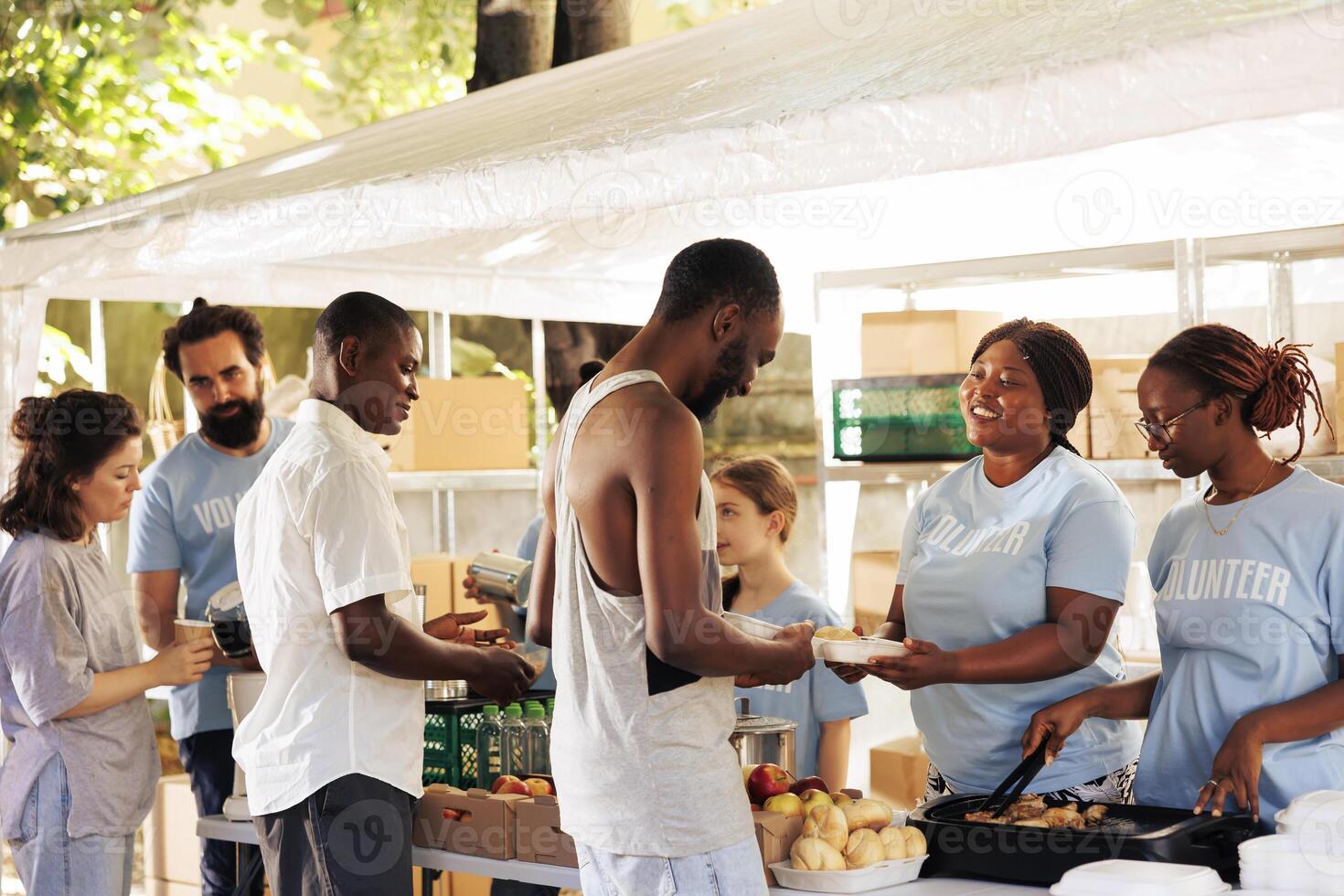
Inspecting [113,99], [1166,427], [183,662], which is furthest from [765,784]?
[113,99]

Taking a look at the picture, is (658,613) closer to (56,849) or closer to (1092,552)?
(1092,552)

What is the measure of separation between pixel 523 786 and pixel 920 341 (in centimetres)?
192

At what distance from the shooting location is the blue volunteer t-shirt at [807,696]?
11.1 ft

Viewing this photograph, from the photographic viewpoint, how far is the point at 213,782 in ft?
12.1

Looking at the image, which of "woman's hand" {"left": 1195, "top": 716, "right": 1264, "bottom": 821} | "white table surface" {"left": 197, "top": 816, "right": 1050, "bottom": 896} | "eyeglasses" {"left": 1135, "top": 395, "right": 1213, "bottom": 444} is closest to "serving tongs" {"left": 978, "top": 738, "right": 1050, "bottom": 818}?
"white table surface" {"left": 197, "top": 816, "right": 1050, "bottom": 896}

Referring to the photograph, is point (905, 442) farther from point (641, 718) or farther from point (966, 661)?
point (641, 718)

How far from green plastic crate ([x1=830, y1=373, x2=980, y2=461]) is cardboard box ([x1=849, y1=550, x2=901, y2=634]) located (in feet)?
0.99

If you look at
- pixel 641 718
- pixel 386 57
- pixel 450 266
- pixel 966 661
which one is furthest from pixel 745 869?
pixel 386 57

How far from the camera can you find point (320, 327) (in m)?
2.65

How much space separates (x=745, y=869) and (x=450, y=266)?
10.7 ft

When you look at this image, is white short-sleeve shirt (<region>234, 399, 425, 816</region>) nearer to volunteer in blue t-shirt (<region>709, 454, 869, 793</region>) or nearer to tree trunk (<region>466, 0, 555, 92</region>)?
volunteer in blue t-shirt (<region>709, 454, 869, 793</region>)

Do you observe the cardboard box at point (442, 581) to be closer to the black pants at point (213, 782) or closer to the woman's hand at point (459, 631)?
the black pants at point (213, 782)

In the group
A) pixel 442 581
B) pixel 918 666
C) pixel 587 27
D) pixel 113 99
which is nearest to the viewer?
pixel 918 666

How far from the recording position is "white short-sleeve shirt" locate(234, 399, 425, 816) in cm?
249
